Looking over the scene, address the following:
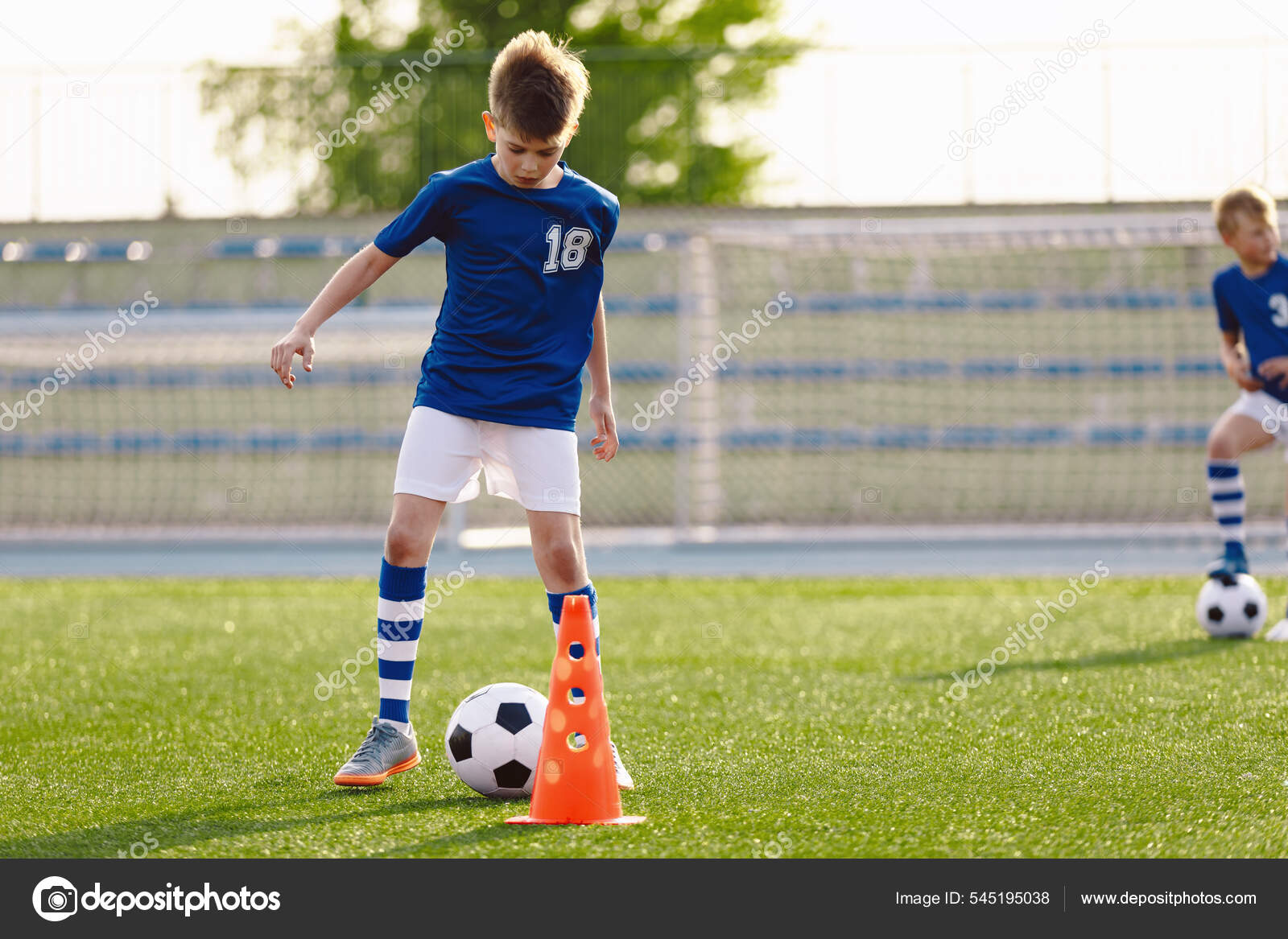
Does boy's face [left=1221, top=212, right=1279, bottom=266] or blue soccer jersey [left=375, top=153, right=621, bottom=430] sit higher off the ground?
boy's face [left=1221, top=212, right=1279, bottom=266]

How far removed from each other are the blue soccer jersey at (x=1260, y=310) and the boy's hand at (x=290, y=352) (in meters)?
4.14

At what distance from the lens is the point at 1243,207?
17.6 ft

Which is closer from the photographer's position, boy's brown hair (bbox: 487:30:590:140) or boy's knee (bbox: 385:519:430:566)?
boy's brown hair (bbox: 487:30:590:140)

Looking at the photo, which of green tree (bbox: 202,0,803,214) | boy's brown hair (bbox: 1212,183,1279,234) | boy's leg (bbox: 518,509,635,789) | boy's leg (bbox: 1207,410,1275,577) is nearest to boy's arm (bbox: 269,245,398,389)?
boy's leg (bbox: 518,509,635,789)

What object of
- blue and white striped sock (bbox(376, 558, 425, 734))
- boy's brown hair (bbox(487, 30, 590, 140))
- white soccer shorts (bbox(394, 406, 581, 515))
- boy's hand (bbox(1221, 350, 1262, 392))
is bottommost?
blue and white striped sock (bbox(376, 558, 425, 734))

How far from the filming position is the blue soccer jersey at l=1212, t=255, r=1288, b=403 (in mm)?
5547

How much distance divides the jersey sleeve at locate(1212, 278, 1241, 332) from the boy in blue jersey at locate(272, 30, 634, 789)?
3.58 m

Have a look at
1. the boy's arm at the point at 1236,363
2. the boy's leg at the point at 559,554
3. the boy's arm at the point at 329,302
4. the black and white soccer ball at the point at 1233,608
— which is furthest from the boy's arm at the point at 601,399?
the boy's arm at the point at 1236,363

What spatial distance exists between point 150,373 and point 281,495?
1.79m

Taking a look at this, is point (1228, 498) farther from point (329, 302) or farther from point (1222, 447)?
point (329, 302)

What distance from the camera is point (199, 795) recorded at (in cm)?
297

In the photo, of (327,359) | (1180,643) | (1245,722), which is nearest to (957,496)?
(327,359)
